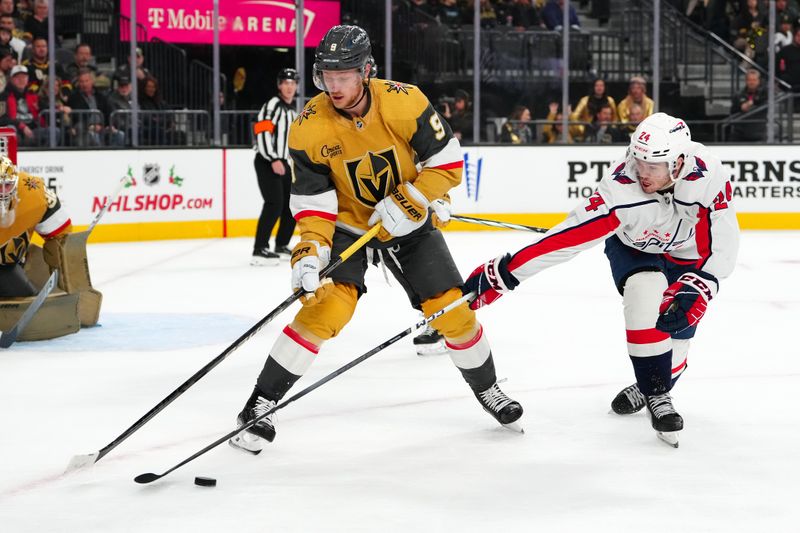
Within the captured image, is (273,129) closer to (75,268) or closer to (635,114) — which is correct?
(75,268)

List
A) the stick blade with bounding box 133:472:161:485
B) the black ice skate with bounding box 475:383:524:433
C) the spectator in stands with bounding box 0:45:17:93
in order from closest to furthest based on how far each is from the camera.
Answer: the stick blade with bounding box 133:472:161:485 → the black ice skate with bounding box 475:383:524:433 → the spectator in stands with bounding box 0:45:17:93

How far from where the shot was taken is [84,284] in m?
5.09

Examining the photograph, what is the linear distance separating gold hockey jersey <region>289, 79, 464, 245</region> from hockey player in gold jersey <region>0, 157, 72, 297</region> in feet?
5.31

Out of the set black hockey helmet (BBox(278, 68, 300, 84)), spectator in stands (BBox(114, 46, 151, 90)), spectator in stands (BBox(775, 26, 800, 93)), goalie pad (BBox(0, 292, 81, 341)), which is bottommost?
goalie pad (BBox(0, 292, 81, 341))

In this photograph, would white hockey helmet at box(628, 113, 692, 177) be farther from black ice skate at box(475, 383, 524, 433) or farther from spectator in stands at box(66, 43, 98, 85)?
spectator in stands at box(66, 43, 98, 85)

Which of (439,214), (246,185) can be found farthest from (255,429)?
(246,185)

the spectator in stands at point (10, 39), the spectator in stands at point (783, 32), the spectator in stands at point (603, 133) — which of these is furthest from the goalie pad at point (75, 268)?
the spectator in stands at point (783, 32)

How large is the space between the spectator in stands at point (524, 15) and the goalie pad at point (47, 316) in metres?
7.18

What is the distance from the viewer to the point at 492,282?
3.23 meters

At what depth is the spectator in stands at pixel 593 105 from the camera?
33.2 ft

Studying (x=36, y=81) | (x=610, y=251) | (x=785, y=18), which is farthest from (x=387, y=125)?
(x=785, y=18)

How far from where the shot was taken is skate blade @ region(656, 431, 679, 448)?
3262mm

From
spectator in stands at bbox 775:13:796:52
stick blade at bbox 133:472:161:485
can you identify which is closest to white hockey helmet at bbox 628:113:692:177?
stick blade at bbox 133:472:161:485

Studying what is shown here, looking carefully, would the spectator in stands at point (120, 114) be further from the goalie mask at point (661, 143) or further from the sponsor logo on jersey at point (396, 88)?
the goalie mask at point (661, 143)
